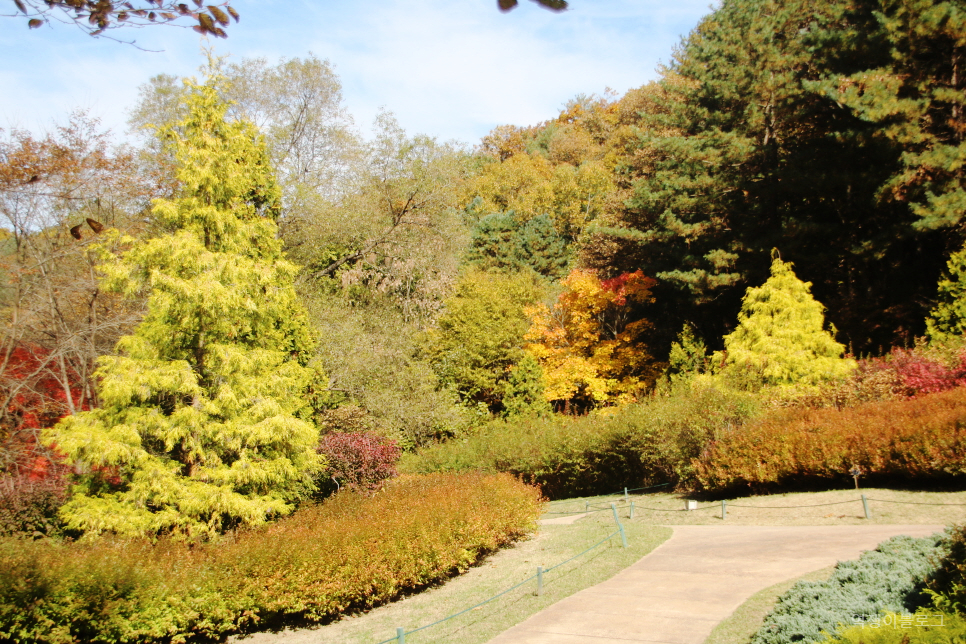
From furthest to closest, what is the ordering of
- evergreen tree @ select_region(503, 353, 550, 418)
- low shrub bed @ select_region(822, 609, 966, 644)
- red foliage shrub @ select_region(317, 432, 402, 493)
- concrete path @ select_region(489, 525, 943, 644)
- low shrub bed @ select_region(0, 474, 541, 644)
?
evergreen tree @ select_region(503, 353, 550, 418) < red foliage shrub @ select_region(317, 432, 402, 493) < low shrub bed @ select_region(0, 474, 541, 644) < concrete path @ select_region(489, 525, 943, 644) < low shrub bed @ select_region(822, 609, 966, 644)

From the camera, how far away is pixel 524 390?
27422 mm

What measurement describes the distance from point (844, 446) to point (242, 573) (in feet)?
41.9

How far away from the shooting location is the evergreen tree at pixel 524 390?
2692 centimetres

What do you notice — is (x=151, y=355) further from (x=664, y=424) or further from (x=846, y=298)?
(x=846, y=298)

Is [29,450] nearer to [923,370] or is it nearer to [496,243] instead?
[923,370]

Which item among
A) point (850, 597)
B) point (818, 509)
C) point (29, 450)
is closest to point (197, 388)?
point (29, 450)

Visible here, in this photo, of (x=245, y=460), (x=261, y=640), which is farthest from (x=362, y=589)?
(x=245, y=460)

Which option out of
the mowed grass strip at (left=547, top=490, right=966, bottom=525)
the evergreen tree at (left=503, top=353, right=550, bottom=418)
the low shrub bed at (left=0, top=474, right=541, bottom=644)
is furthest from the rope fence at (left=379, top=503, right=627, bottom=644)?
the evergreen tree at (left=503, top=353, right=550, bottom=418)

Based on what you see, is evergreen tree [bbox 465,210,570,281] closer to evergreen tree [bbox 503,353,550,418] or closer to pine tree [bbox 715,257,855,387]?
evergreen tree [bbox 503,353,550,418]

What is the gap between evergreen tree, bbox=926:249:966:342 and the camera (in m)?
17.7

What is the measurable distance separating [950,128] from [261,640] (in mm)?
23259

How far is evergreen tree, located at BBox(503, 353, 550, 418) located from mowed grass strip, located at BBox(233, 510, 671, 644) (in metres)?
13.4

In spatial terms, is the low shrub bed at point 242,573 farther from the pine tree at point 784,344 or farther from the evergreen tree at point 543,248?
the evergreen tree at point 543,248

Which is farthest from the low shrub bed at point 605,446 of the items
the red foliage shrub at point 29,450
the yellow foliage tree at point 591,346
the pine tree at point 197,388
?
the red foliage shrub at point 29,450
